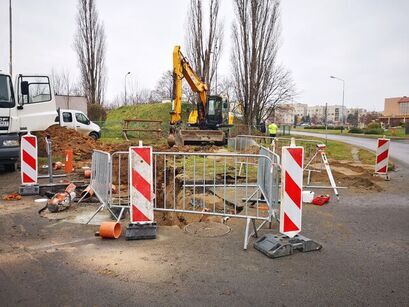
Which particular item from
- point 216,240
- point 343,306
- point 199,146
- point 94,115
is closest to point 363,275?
point 343,306

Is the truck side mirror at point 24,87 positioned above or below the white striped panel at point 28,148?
above

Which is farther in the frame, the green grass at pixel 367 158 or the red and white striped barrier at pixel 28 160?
the green grass at pixel 367 158

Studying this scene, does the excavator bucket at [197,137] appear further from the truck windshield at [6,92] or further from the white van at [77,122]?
the truck windshield at [6,92]

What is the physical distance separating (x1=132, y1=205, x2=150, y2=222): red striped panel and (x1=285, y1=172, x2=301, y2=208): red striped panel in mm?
2294

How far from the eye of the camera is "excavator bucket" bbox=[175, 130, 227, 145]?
1988cm

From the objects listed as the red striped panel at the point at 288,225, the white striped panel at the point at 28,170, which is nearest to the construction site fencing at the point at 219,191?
the red striped panel at the point at 288,225

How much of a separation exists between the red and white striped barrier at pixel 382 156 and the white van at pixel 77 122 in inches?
716

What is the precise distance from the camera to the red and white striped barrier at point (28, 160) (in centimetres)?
831

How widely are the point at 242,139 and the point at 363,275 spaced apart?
11520 mm

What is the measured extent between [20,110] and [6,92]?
2.59 feet

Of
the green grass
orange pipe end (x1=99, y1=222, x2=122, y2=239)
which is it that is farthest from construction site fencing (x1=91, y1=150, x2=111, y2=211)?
the green grass

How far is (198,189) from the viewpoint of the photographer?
8.84m

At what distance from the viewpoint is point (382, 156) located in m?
11.2

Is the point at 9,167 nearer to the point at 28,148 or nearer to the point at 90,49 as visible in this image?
the point at 28,148
